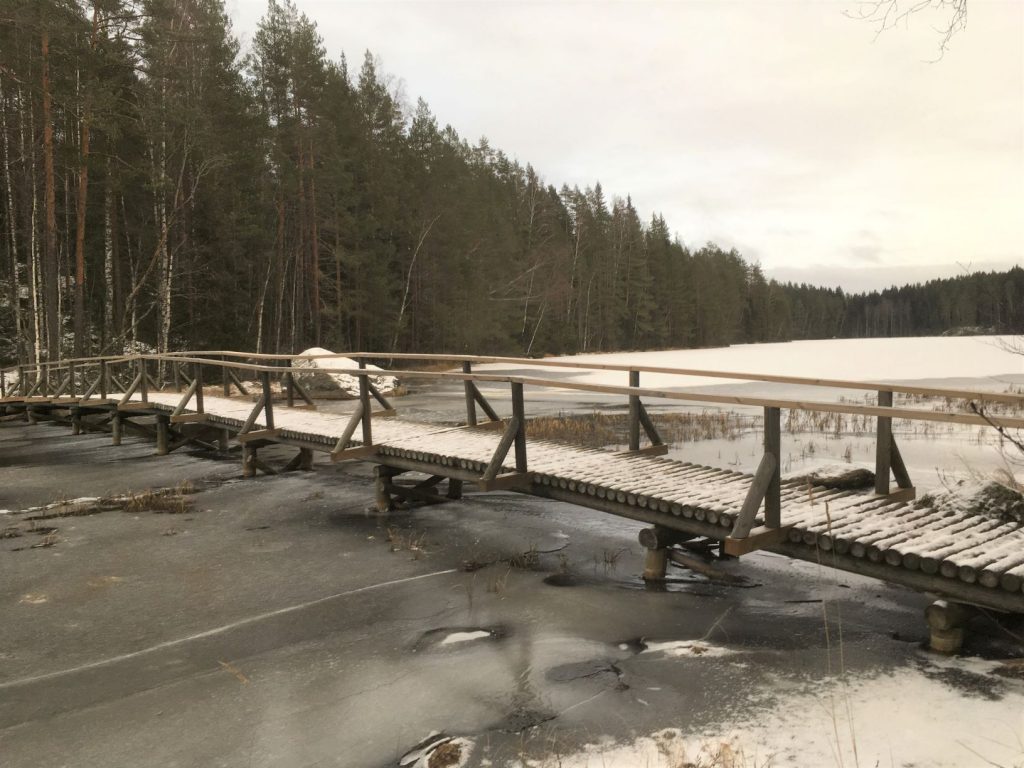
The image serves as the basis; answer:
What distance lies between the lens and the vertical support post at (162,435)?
12859 mm

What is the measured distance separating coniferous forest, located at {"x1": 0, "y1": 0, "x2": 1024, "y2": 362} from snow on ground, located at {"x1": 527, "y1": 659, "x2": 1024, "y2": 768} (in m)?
3.98

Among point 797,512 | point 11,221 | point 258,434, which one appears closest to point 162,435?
point 258,434

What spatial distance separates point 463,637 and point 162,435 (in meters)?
10.1

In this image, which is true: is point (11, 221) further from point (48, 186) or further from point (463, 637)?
point (463, 637)

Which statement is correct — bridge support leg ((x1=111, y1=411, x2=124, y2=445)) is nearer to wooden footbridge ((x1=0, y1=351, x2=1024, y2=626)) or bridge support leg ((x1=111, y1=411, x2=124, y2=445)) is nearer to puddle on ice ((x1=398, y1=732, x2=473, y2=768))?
wooden footbridge ((x1=0, y1=351, x2=1024, y2=626))

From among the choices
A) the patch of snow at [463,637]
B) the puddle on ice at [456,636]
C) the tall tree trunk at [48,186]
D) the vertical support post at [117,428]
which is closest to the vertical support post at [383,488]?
the puddle on ice at [456,636]

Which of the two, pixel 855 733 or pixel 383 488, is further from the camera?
pixel 383 488

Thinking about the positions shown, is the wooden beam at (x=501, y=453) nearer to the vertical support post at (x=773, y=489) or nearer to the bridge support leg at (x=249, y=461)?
the vertical support post at (x=773, y=489)

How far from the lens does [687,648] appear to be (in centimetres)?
450

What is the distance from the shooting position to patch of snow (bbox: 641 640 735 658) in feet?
14.5

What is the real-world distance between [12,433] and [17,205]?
12594mm

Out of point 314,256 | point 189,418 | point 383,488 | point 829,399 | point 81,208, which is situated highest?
point 314,256

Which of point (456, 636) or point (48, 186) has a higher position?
point (48, 186)

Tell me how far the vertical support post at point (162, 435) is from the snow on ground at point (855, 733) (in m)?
11.6
